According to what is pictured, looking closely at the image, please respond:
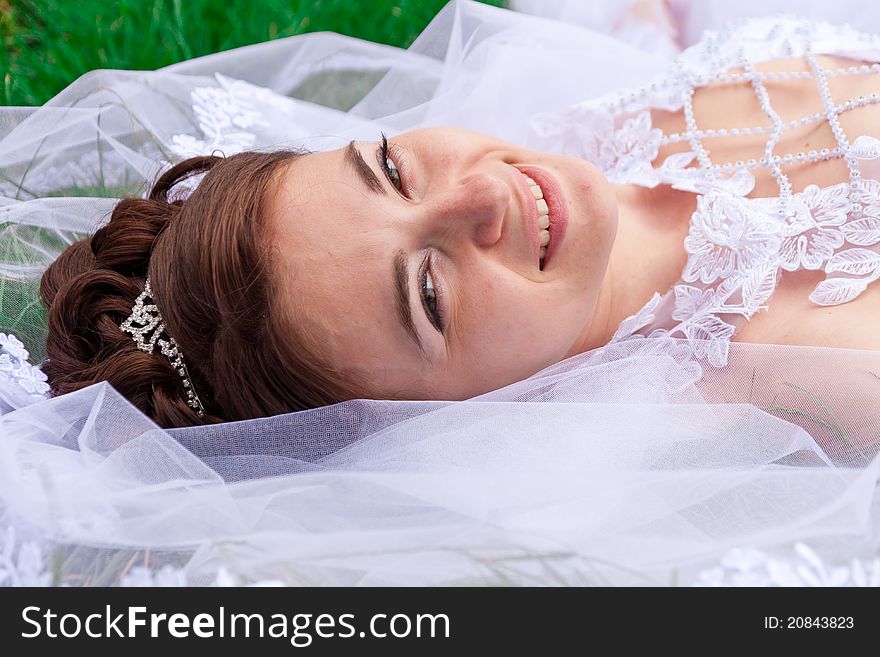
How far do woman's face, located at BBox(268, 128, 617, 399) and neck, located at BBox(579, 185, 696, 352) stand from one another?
30cm

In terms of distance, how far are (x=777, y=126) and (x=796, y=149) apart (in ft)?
0.33

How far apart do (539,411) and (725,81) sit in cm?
149

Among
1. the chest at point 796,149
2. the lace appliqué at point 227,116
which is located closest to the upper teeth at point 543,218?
the chest at point 796,149

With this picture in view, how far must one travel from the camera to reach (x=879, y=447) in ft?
7.13

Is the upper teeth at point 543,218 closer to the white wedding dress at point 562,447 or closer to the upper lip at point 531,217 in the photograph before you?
the upper lip at point 531,217

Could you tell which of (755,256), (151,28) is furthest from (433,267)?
(151,28)

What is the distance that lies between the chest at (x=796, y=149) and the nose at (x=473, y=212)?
0.85 m

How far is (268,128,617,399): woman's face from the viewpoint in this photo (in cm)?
233

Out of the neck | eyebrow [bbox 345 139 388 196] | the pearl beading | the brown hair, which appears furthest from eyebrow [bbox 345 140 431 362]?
the pearl beading

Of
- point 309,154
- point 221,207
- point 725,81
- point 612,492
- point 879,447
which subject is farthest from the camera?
point 725,81

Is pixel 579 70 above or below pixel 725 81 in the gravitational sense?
above

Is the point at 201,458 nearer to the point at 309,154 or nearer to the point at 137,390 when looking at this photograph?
the point at 137,390

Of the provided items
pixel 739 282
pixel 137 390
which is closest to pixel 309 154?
pixel 137 390

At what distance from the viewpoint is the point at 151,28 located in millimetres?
4191
